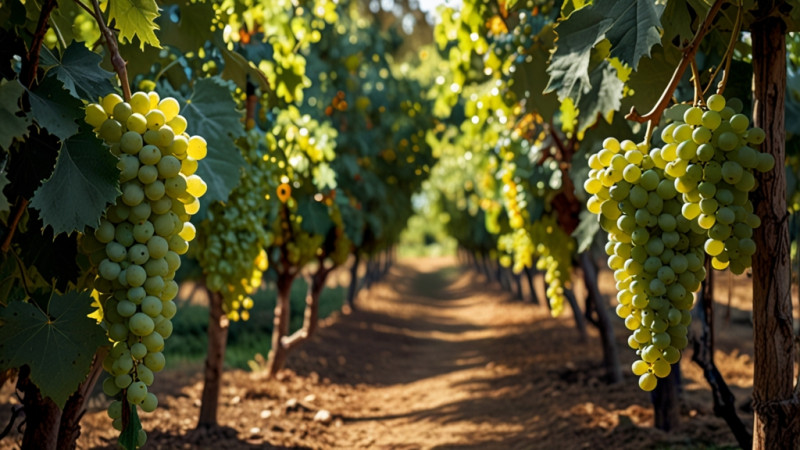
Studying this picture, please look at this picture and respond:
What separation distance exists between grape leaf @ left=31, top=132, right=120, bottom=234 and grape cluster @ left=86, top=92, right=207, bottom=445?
4 centimetres

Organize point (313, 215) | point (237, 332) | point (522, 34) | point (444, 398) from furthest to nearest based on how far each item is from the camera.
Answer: point (237, 332) → point (444, 398) → point (313, 215) → point (522, 34)

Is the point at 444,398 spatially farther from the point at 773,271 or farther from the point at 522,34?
the point at 773,271

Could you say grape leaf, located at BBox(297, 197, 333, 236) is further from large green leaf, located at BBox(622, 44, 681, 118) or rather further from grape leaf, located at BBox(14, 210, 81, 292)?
grape leaf, located at BBox(14, 210, 81, 292)

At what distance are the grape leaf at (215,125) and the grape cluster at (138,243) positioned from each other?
127cm

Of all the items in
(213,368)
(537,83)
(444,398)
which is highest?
(537,83)

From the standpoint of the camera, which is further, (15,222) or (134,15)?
(134,15)

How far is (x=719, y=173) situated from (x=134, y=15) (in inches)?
61.6

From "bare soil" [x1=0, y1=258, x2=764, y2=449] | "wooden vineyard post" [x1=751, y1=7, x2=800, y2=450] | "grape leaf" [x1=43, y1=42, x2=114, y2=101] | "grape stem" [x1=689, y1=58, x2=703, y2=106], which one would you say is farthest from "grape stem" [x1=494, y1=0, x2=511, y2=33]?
"grape leaf" [x1=43, y1=42, x2=114, y2=101]

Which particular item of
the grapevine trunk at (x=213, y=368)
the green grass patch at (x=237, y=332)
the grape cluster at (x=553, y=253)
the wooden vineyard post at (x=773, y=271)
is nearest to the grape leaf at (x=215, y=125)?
the wooden vineyard post at (x=773, y=271)

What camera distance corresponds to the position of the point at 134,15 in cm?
203

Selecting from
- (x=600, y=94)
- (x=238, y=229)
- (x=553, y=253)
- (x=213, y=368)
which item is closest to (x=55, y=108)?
(x=600, y=94)

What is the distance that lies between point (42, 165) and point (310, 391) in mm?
6713

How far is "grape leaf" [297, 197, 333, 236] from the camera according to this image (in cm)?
712

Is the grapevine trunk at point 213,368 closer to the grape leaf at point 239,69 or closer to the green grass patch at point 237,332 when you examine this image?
the grape leaf at point 239,69
